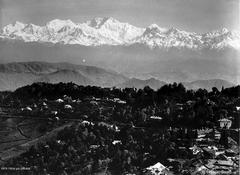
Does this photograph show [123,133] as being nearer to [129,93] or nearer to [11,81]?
[129,93]

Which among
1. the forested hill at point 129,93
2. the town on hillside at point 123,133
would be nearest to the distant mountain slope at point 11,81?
the forested hill at point 129,93

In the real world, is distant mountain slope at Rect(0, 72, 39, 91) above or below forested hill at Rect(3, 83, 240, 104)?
below

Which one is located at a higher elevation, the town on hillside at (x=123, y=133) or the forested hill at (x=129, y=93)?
the forested hill at (x=129, y=93)

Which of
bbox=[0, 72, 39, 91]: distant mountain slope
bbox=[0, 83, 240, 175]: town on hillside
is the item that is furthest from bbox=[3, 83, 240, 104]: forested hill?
bbox=[0, 72, 39, 91]: distant mountain slope

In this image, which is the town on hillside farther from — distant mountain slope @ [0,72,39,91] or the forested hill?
distant mountain slope @ [0,72,39,91]

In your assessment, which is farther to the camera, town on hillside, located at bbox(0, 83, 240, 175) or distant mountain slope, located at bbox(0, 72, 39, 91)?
distant mountain slope, located at bbox(0, 72, 39, 91)

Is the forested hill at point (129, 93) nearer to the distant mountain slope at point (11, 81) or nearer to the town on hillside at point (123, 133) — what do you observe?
the town on hillside at point (123, 133)

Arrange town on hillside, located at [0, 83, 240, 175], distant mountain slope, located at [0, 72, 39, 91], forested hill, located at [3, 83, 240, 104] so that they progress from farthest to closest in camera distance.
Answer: distant mountain slope, located at [0, 72, 39, 91] → forested hill, located at [3, 83, 240, 104] → town on hillside, located at [0, 83, 240, 175]

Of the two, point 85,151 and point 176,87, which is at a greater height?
point 176,87

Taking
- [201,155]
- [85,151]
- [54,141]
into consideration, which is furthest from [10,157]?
[201,155]

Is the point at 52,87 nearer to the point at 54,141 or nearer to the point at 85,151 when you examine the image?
the point at 54,141

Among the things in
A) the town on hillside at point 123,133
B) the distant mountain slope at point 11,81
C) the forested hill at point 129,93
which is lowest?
the distant mountain slope at point 11,81
